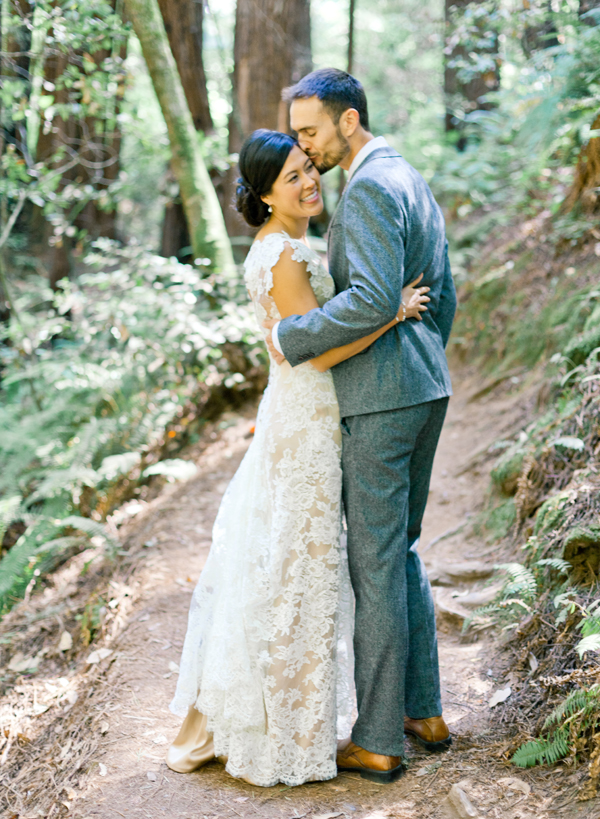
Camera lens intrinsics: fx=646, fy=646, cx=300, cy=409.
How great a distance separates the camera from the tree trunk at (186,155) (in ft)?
19.1

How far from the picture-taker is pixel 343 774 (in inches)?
96.1

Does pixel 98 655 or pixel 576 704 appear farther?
pixel 98 655

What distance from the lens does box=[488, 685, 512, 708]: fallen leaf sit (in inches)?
100

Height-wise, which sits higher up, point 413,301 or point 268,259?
point 268,259

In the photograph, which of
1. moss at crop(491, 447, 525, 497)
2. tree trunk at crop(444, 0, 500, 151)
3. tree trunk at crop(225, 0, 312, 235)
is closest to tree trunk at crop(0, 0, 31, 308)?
tree trunk at crop(225, 0, 312, 235)

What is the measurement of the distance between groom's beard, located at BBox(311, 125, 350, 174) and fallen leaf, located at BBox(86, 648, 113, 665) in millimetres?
2689

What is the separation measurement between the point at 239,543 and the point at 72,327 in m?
4.17

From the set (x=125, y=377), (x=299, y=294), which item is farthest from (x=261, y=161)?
(x=125, y=377)

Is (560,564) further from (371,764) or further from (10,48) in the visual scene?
(10,48)

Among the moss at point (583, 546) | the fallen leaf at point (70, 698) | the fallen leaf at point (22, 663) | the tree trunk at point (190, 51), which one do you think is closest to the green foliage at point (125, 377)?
the fallen leaf at point (22, 663)

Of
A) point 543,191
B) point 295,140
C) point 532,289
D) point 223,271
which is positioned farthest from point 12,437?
point 543,191

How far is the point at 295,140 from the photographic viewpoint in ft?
8.09

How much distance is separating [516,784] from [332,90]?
8.02 ft

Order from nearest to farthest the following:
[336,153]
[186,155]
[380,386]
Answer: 1. [380,386]
2. [336,153]
3. [186,155]
